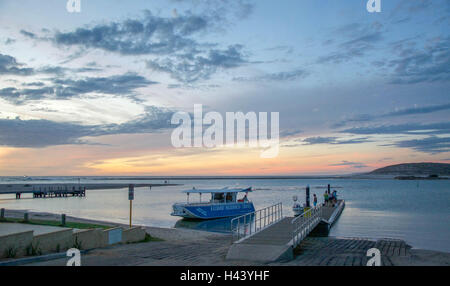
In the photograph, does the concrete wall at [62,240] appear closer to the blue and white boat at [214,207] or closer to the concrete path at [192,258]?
the concrete path at [192,258]

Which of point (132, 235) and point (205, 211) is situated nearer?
point (132, 235)

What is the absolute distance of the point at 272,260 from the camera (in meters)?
12.0

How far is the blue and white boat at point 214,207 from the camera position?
120 ft

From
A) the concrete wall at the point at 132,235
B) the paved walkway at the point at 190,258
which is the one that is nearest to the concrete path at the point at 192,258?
the paved walkway at the point at 190,258

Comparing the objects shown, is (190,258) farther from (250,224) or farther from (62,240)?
(250,224)

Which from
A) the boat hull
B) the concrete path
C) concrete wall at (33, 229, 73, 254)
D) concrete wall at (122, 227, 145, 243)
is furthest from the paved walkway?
the boat hull

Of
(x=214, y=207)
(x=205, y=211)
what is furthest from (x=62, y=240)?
(x=214, y=207)

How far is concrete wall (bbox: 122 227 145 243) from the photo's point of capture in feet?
53.0

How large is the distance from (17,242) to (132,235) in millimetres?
5840

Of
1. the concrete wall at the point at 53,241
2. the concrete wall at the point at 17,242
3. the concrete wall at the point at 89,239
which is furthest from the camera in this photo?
the concrete wall at the point at 89,239

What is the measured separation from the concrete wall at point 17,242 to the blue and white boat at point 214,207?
24.0 metres

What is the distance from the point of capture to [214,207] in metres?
37.2

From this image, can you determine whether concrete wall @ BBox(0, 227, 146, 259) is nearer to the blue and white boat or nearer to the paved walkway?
the paved walkway
